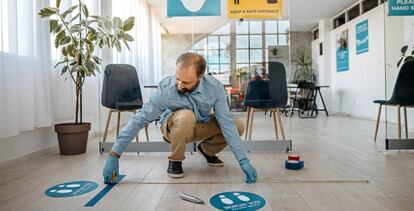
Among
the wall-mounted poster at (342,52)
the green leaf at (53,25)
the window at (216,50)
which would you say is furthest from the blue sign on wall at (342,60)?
the green leaf at (53,25)

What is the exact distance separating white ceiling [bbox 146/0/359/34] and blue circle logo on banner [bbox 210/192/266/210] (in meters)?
1.56

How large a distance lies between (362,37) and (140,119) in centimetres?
596

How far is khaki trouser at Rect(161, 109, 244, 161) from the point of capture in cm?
192

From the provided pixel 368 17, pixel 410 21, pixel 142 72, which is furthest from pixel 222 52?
pixel 368 17

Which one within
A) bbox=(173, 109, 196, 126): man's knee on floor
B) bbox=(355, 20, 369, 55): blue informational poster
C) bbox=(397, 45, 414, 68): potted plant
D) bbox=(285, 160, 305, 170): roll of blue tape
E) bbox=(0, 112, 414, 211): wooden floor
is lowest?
bbox=(0, 112, 414, 211): wooden floor

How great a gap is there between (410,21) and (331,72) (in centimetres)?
553

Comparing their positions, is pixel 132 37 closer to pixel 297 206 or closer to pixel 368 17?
pixel 297 206

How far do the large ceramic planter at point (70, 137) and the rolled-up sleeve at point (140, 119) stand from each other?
43.6 inches

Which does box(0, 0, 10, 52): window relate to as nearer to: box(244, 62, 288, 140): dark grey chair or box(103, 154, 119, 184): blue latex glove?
box(103, 154, 119, 184): blue latex glove

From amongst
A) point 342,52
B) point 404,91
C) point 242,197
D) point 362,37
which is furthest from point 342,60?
point 242,197

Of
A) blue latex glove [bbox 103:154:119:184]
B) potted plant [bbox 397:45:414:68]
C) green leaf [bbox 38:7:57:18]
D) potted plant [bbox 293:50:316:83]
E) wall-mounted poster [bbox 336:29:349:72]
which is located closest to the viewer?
blue latex glove [bbox 103:154:119:184]

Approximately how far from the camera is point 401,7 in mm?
2916

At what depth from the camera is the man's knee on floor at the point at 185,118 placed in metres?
1.91

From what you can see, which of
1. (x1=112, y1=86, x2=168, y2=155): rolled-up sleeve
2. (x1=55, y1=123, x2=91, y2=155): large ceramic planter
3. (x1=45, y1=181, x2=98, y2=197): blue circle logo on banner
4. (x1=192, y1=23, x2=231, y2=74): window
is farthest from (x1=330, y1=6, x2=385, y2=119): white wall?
(x1=45, y1=181, x2=98, y2=197): blue circle logo on banner
